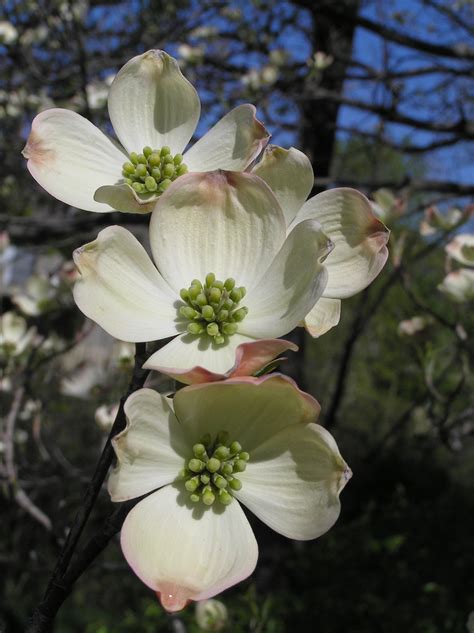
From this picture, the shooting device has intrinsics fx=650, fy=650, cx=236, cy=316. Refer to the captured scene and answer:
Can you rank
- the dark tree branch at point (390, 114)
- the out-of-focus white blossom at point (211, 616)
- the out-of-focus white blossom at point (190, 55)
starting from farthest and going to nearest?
the out-of-focus white blossom at point (190, 55) < the dark tree branch at point (390, 114) < the out-of-focus white blossom at point (211, 616)

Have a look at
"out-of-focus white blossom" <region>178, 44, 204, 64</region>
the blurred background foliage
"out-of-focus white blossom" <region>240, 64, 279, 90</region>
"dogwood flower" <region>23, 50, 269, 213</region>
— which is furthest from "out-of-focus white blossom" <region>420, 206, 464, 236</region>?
"out-of-focus white blossom" <region>178, 44, 204, 64</region>

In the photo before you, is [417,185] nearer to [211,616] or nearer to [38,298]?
[38,298]

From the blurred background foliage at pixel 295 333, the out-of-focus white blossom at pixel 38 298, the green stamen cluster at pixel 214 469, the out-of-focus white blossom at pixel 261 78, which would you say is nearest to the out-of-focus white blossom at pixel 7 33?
the blurred background foliage at pixel 295 333

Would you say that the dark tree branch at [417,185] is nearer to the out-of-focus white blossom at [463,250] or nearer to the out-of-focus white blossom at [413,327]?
the out-of-focus white blossom at [413,327]

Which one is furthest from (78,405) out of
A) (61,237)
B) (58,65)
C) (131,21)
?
(131,21)

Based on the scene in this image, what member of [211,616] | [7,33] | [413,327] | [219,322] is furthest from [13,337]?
[7,33]

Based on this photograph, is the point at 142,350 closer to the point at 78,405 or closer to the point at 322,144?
the point at 322,144
